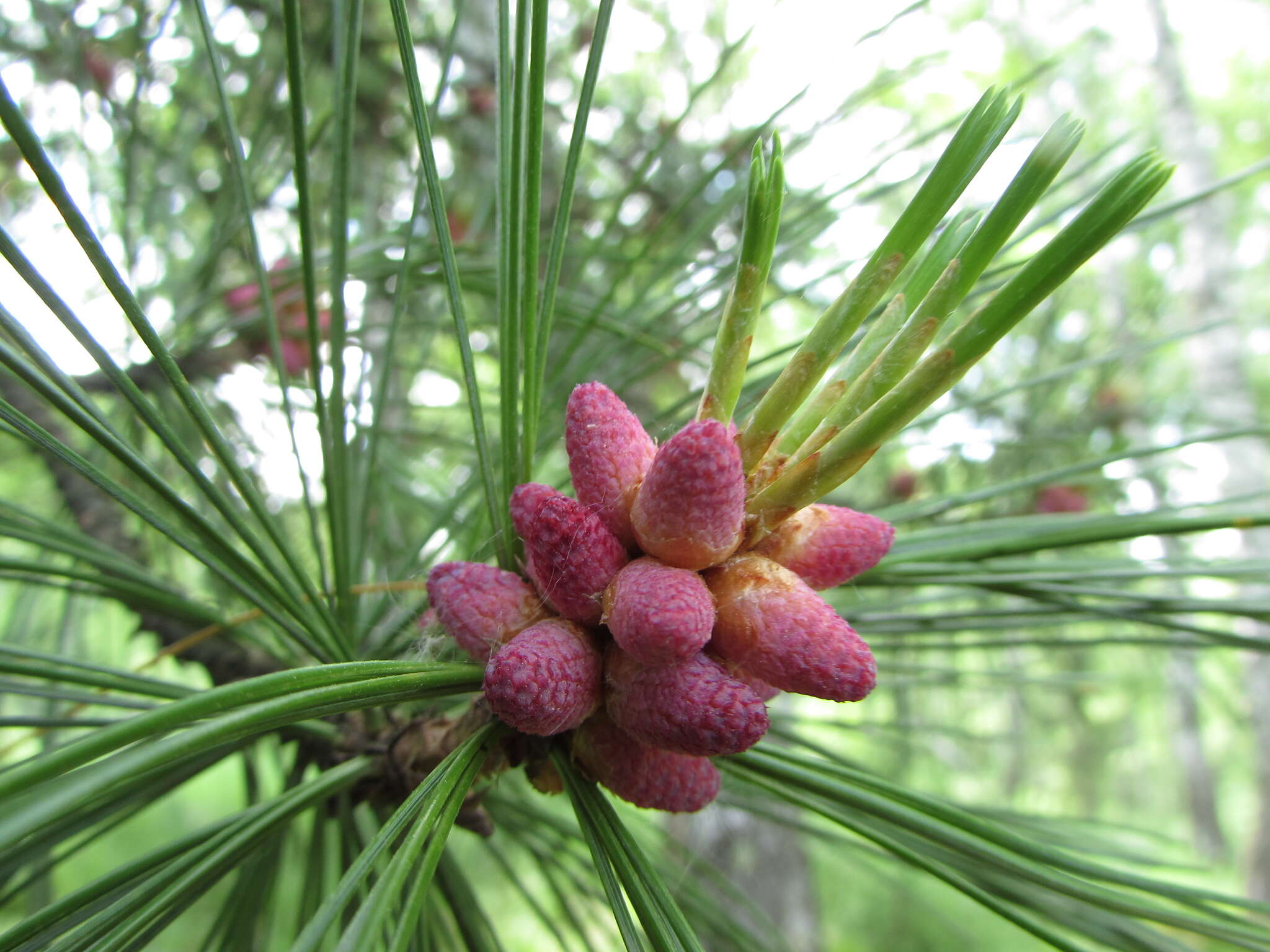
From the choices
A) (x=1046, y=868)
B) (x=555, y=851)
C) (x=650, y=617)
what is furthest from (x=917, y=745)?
(x=650, y=617)

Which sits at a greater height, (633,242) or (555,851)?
(633,242)

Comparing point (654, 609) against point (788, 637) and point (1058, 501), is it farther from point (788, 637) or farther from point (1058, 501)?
point (1058, 501)

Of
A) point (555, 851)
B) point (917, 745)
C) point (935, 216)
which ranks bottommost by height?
point (917, 745)

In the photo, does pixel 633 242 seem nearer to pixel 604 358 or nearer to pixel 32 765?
pixel 604 358

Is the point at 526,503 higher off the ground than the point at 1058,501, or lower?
higher

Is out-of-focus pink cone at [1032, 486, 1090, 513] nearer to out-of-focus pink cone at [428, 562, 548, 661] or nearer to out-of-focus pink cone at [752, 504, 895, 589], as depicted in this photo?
out-of-focus pink cone at [752, 504, 895, 589]

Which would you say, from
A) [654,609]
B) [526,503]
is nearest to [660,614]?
[654,609]

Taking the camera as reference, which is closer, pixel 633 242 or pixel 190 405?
pixel 190 405

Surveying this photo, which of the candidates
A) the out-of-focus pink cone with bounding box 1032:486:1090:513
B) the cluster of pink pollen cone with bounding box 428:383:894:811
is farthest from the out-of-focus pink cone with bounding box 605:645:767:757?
the out-of-focus pink cone with bounding box 1032:486:1090:513
